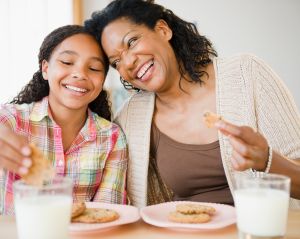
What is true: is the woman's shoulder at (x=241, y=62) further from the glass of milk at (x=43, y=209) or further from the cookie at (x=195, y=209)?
the glass of milk at (x=43, y=209)

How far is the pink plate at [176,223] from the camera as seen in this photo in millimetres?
1064

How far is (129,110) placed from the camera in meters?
1.88

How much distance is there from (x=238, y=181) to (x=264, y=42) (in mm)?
3204

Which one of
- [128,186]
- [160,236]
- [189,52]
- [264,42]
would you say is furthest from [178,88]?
[264,42]

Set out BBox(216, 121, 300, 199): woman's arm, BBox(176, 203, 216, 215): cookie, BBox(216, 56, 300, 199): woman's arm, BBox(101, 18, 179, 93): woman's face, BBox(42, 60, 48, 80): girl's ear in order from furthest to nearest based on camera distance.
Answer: BBox(42, 60, 48, 80): girl's ear < BBox(101, 18, 179, 93): woman's face < BBox(216, 56, 300, 199): woman's arm < BBox(176, 203, 216, 215): cookie < BBox(216, 121, 300, 199): woman's arm

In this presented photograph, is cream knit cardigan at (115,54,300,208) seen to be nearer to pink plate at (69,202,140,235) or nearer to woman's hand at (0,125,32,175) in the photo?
pink plate at (69,202,140,235)

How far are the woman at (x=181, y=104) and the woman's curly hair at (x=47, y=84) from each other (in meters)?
0.08

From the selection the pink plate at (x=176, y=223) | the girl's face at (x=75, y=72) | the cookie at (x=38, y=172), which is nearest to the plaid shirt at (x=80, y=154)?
the girl's face at (x=75, y=72)

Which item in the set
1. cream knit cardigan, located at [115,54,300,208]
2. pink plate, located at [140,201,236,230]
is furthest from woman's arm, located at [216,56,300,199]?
pink plate, located at [140,201,236,230]

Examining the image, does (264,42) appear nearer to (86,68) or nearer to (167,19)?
(167,19)

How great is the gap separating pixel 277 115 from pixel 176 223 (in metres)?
0.72

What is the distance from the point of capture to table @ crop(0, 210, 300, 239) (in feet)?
3.42

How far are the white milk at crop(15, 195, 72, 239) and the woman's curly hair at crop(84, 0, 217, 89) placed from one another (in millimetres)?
1022

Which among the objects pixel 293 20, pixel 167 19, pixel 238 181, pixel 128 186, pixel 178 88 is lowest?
pixel 128 186
